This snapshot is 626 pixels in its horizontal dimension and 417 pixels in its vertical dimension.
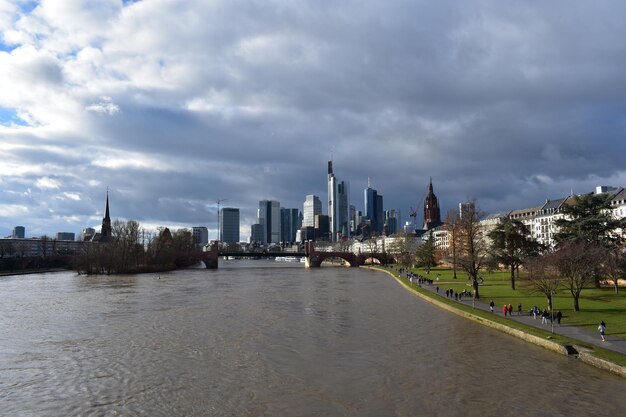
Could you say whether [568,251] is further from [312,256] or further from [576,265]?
[312,256]

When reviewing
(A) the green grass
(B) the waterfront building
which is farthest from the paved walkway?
(B) the waterfront building

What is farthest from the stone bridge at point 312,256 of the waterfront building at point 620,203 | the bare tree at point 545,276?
the bare tree at point 545,276

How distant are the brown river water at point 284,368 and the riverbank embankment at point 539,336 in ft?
1.78

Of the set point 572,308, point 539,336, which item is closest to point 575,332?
point 539,336

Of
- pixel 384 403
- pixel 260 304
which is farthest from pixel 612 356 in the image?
pixel 260 304

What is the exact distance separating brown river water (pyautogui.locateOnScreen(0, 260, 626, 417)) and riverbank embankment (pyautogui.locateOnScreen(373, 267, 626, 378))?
1.78 ft

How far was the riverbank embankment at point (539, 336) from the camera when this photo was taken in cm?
2480

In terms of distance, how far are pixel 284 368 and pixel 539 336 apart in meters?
15.7

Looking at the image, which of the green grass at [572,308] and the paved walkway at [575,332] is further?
the green grass at [572,308]

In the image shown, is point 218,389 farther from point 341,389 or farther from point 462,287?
point 462,287

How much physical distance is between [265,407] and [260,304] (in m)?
34.2

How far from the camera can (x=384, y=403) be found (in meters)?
20.7

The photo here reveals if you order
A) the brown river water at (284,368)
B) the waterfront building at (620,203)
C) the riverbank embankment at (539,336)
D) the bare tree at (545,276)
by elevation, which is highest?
the waterfront building at (620,203)

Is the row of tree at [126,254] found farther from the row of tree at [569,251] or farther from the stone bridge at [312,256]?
the row of tree at [569,251]
